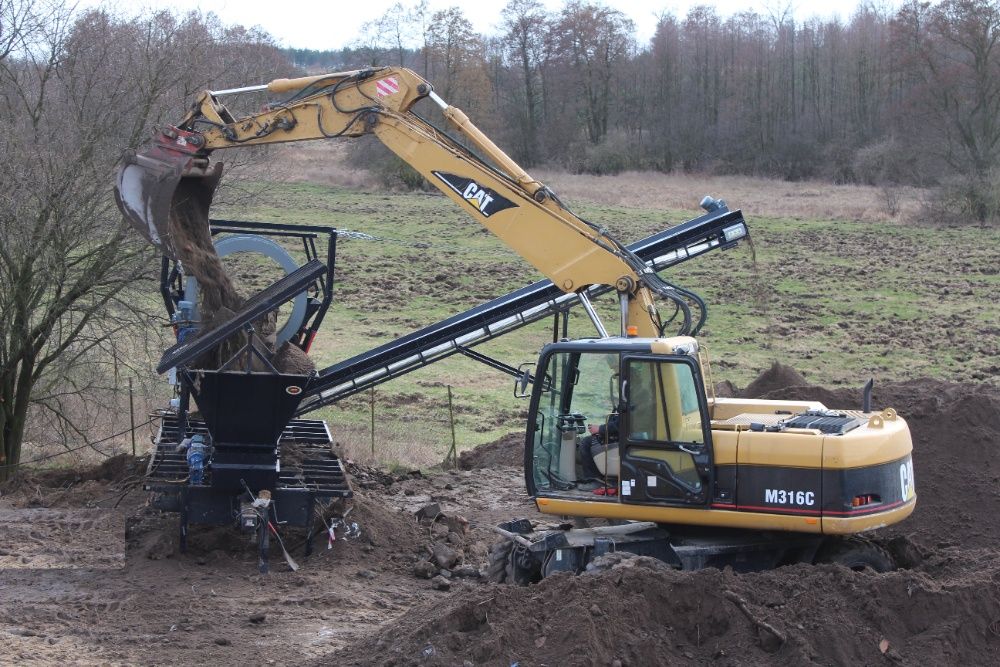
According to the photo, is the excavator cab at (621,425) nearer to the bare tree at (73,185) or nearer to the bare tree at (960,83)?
the bare tree at (73,185)

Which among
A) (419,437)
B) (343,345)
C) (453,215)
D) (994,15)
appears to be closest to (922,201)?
(994,15)

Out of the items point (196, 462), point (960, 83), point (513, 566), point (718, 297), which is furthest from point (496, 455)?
point (960, 83)

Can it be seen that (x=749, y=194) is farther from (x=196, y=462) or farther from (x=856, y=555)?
(x=856, y=555)

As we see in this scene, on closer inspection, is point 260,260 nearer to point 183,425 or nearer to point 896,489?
point 183,425

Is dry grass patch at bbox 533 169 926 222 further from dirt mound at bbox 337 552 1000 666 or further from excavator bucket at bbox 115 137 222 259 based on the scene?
dirt mound at bbox 337 552 1000 666

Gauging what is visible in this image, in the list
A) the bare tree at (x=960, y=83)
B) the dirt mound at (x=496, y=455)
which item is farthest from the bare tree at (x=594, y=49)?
the dirt mound at (x=496, y=455)

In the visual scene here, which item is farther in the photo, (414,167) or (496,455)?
(496,455)

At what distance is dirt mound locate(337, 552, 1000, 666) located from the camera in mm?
7047

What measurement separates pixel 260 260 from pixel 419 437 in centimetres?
370

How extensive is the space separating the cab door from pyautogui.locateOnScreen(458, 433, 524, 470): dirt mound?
21.6 ft

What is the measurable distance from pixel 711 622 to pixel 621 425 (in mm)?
1661

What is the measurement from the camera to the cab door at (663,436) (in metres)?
8.36

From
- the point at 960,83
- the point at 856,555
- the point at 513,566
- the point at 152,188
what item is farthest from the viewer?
the point at 960,83

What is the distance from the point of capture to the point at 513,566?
9172 mm
